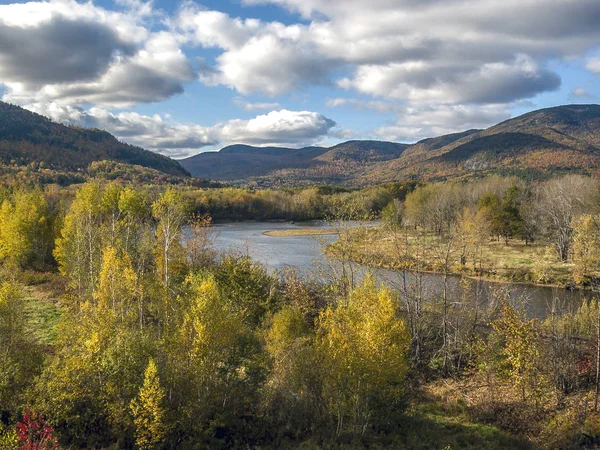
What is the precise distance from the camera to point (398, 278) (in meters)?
49.2

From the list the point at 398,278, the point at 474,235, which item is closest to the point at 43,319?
the point at 398,278

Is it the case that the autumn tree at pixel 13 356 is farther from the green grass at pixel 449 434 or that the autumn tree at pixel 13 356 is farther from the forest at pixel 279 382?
the green grass at pixel 449 434

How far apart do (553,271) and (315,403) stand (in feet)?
153

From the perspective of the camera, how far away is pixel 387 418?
20375mm

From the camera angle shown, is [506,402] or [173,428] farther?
[506,402]

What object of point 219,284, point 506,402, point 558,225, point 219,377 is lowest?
point 506,402

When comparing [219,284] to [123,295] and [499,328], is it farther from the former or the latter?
[499,328]

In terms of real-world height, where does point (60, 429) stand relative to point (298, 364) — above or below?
below

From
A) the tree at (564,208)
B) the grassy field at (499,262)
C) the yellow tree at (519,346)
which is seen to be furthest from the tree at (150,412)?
the tree at (564,208)

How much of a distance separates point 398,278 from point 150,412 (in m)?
37.3

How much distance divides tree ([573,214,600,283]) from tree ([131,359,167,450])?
42252 millimetres

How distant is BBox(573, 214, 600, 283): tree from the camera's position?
43.4 meters

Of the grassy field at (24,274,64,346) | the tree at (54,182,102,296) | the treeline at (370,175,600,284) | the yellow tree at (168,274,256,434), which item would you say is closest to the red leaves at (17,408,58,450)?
the yellow tree at (168,274,256,434)

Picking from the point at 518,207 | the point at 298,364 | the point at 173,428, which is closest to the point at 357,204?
the point at 298,364
